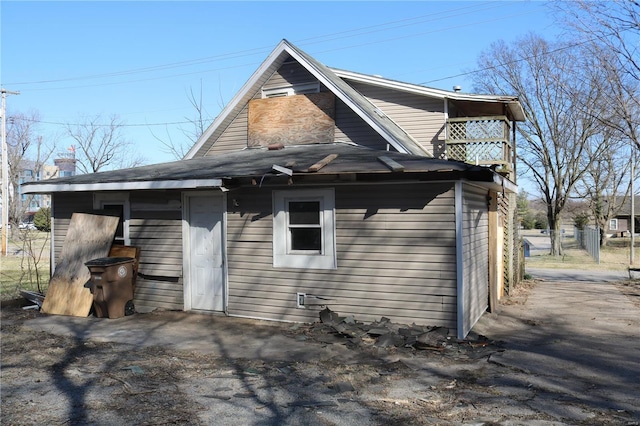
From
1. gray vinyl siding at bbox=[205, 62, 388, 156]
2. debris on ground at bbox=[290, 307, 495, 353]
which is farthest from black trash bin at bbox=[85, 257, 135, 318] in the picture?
gray vinyl siding at bbox=[205, 62, 388, 156]

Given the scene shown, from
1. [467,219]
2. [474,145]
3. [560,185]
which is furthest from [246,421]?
[560,185]

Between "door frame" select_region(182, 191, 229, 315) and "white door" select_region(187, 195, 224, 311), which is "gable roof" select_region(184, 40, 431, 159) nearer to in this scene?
"door frame" select_region(182, 191, 229, 315)

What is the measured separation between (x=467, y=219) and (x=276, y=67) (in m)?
6.54

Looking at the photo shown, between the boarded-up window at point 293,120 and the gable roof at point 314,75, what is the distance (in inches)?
15.1

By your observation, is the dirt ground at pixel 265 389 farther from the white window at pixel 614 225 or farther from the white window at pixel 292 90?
the white window at pixel 614 225

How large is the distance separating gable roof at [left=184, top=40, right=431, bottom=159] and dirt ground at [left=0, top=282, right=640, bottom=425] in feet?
17.2

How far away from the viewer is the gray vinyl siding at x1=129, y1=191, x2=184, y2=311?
34.1ft

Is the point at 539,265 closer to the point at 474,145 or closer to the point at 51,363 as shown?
the point at 474,145

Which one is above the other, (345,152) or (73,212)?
(345,152)

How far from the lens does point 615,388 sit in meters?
6.00

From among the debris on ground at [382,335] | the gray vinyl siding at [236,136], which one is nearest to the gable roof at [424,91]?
the gray vinyl siding at [236,136]

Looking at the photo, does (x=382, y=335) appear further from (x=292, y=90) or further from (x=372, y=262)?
(x=292, y=90)

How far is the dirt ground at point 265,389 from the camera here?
16.3 feet

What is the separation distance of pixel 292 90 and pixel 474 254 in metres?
6.21
